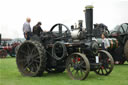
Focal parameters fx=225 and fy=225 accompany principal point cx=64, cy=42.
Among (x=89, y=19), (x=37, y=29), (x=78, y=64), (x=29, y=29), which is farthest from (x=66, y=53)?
(x=29, y=29)

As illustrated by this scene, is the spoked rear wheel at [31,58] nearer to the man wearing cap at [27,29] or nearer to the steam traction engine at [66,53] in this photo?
the steam traction engine at [66,53]

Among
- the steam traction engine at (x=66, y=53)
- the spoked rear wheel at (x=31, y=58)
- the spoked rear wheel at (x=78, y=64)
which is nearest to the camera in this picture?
the spoked rear wheel at (x=78, y=64)

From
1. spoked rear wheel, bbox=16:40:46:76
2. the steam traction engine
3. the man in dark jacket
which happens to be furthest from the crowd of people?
spoked rear wheel, bbox=16:40:46:76

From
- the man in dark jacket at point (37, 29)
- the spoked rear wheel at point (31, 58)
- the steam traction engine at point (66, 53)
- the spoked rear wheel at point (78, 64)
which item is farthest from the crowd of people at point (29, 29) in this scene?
the spoked rear wheel at point (78, 64)

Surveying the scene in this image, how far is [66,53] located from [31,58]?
1.35 meters

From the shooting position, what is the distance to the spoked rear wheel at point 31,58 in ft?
23.0

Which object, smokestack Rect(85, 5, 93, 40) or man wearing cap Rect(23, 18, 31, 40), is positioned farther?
man wearing cap Rect(23, 18, 31, 40)

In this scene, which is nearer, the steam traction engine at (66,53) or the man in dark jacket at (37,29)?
the steam traction engine at (66,53)

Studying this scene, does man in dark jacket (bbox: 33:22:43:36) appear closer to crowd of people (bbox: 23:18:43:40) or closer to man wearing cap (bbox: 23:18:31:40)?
crowd of people (bbox: 23:18:43:40)

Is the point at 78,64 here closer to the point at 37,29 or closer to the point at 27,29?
the point at 37,29

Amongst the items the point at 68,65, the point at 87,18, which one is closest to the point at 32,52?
the point at 68,65

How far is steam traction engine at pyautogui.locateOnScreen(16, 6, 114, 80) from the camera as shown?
262 inches

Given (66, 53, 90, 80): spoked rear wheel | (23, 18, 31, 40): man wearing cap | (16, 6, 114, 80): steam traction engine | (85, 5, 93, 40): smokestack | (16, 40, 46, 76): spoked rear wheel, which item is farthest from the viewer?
(23, 18, 31, 40): man wearing cap

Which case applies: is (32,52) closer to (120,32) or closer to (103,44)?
(103,44)
